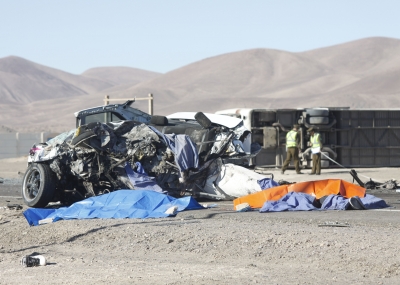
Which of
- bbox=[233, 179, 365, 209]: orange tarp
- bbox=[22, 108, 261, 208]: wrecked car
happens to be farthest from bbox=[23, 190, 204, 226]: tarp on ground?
bbox=[22, 108, 261, 208]: wrecked car

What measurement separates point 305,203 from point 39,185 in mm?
4849

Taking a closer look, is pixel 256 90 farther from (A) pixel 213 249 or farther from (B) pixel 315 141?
(A) pixel 213 249

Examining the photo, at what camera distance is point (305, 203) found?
13.2 meters

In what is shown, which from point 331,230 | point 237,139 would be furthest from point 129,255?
point 237,139

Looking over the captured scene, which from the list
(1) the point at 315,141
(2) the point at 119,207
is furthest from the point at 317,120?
(2) the point at 119,207

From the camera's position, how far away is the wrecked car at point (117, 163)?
48.5 feet

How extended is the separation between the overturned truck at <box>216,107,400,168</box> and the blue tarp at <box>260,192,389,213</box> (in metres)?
13.9

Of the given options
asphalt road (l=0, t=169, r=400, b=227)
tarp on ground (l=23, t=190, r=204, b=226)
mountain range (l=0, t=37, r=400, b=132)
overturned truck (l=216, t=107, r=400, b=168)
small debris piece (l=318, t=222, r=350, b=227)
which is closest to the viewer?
small debris piece (l=318, t=222, r=350, b=227)

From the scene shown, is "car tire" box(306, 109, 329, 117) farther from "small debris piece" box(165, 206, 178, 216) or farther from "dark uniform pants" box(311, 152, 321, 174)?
"small debris piece" box(165, 206, 178, 216)

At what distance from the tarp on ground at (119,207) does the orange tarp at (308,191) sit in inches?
34.8

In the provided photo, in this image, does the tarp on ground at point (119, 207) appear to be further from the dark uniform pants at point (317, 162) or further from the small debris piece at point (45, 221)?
the dark uniform pants at point (317, 162)

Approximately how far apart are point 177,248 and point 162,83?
187172 mm

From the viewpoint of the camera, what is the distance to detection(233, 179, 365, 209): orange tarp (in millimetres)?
13680

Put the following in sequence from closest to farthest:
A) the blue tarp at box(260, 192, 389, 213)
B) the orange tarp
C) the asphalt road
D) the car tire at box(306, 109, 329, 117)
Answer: the asphalt road < the blue tarp at box(260, 192, 389, 213) < the orange tarp < the car tire at box(306, 109, 329, 117)
